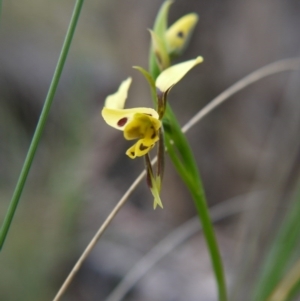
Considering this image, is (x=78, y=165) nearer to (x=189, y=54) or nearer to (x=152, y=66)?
(x=152, y=66)

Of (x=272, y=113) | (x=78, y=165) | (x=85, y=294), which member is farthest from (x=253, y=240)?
(x=272, y=113)

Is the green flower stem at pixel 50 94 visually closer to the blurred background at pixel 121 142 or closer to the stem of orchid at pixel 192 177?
the stem of orchid at pixel 192 177

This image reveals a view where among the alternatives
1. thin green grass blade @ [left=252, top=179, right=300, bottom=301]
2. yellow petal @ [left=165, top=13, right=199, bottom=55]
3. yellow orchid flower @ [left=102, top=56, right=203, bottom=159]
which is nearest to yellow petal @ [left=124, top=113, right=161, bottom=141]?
yellow orchid flower @ [left=102, top=56, right=203, bottom=159]

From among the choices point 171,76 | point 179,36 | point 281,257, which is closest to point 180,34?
point 179,36

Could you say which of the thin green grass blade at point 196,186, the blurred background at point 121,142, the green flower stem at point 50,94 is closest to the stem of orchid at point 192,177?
the thin green grass blade at point 196,186

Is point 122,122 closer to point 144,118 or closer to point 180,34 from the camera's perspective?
point 144,118
